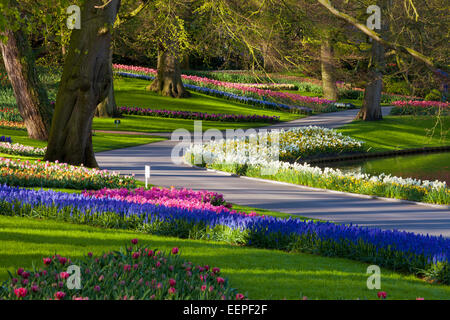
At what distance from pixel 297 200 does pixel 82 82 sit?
571cm

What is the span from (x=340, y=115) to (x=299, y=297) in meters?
35.7

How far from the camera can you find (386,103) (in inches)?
2002

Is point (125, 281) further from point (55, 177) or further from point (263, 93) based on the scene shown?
point (263, 93)

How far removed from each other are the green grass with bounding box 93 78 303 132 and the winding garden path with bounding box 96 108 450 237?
10391 mm

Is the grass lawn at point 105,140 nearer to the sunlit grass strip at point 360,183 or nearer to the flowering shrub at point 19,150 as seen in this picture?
Result: the flowering shrub at point 19,150

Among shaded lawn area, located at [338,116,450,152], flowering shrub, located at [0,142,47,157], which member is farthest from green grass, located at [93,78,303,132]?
flowering shrub, located at [0,142,47,157]

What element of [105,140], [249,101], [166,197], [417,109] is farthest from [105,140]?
[249,101]

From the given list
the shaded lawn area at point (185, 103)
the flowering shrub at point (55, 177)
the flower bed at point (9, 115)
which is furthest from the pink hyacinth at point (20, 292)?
the shaded lawn area at point (185, 103)

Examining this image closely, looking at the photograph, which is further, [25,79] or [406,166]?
[406,166]

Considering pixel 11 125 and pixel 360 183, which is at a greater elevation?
pixel 11 125

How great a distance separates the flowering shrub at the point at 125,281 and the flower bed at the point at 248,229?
220cm

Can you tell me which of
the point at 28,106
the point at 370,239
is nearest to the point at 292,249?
the point at 370,239

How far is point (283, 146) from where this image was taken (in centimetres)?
2211
